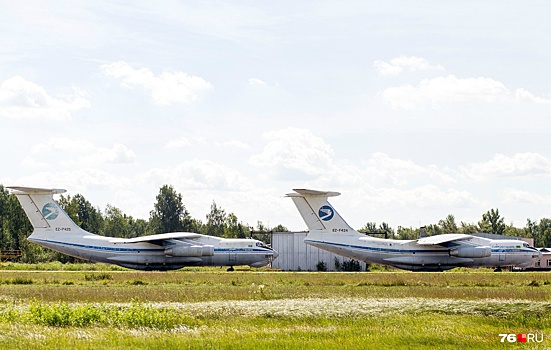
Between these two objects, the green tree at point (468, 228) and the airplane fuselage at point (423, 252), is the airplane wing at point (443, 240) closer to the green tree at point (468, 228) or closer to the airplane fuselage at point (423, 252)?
the airplane fuselage at point (423, 252)

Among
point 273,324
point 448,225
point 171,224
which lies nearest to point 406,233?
point 448,225

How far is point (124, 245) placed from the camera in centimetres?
5562

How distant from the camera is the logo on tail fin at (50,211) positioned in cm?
5534

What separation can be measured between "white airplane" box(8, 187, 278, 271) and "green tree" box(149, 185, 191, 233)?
244 feet

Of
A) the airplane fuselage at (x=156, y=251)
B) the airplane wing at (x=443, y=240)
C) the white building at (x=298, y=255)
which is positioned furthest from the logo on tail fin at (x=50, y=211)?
the airplane wing at (x=443, y=240)

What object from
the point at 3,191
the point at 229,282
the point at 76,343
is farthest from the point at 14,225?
the point at 76,343

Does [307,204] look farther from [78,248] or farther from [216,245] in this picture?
[78,248]

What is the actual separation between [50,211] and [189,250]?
10423 millimetres

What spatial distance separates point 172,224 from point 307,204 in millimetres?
81039

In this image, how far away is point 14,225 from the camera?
336ft

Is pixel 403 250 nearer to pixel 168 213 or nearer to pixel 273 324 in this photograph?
pixel 273 324

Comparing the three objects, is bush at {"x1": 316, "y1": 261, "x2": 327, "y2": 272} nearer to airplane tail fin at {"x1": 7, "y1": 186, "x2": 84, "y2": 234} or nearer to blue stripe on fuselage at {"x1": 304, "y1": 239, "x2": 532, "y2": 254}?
blue stripe on fuselage at {"x1": 304, "y1": 239, "x2": 532, "y2": 254}

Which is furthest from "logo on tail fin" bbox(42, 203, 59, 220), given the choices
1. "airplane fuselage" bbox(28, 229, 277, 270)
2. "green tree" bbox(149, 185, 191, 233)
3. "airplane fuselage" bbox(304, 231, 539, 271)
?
"green tree" bbox(149, 185, 191, 233)

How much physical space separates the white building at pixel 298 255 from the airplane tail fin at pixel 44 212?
19.0 meters
